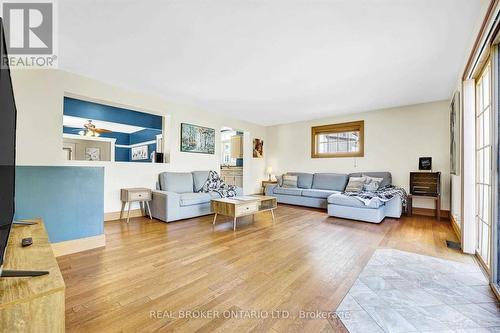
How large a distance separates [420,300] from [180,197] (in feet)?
11.4

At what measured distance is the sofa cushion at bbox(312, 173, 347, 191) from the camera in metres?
5.43

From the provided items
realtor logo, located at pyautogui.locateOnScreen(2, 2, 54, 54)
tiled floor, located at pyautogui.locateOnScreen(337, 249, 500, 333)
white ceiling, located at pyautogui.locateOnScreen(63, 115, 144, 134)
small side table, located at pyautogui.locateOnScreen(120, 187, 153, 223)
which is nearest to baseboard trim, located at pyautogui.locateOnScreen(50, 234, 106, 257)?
small side table, located at pyautogui.locateOnScreen(120, 187, 153, 223)

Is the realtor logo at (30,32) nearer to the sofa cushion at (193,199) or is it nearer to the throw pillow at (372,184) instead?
the sofa cushion at (193,199)

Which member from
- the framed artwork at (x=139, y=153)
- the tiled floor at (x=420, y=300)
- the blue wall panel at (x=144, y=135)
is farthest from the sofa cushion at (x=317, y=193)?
the framed artwork at (x=139, y=153)

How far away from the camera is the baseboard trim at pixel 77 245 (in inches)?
91.4

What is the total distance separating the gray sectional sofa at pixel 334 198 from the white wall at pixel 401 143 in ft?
1.10

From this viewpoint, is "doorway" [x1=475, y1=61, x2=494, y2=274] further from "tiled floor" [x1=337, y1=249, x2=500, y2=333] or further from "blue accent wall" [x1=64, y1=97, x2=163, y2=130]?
"blue accent wall" [x1=64, y1=97, x2=163, y2=130]

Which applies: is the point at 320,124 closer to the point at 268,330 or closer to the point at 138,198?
the point at 138,198

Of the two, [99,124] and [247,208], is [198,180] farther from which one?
[99,124]

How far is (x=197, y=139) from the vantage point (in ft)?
17.3

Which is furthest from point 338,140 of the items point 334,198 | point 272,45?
point 272,45

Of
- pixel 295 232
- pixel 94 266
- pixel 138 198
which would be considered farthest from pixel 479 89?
pixel 138 198

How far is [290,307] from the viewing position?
60.9 inches

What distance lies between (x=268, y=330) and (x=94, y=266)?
70.3 inches
